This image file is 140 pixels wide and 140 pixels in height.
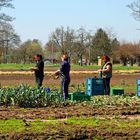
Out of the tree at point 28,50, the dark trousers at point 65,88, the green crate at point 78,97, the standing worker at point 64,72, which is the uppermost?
the tree at point 28,50

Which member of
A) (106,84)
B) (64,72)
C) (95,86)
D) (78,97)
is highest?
(64,72)

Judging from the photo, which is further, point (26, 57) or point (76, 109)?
point (26, 57)

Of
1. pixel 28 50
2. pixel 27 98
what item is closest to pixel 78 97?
pixel 27 98

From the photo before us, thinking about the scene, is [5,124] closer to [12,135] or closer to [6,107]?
[12,135]

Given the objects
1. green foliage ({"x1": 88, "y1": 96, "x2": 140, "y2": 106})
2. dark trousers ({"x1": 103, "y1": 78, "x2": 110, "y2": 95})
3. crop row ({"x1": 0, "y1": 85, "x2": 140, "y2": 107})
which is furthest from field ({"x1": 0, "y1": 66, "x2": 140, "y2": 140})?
dark trousers ({"x1": 103, "y1": 78, "x2": 110, "y2": 95})

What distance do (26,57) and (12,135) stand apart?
117245 millimetres

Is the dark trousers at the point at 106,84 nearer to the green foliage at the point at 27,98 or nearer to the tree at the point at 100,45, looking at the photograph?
the green foliage at the point at 27,98

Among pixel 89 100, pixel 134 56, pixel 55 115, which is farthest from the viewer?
pixel 134 56

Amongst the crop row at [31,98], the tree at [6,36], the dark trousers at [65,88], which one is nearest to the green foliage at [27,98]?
the crop row at [31,98]

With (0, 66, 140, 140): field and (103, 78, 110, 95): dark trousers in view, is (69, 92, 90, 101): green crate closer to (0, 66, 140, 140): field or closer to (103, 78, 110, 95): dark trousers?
(0, 66, 140, 140): field

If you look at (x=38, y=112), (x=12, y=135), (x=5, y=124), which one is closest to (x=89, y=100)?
(x=38, y=112)

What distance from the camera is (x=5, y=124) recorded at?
1255 cm

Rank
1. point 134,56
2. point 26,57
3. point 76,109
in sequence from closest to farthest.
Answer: point 76,109
point 134,56
point 26,57

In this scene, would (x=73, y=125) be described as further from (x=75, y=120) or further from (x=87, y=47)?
(x=87, y=47)
